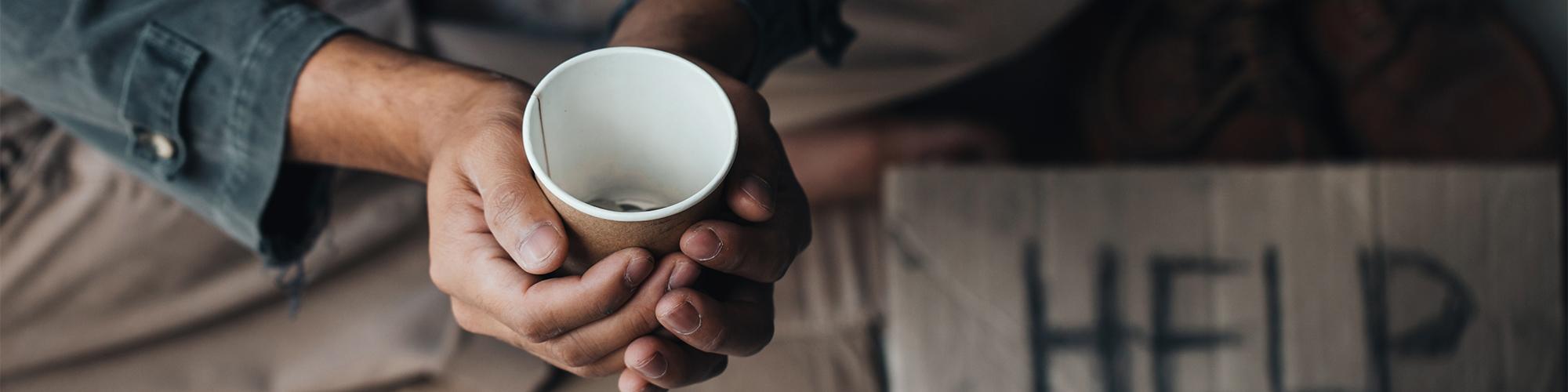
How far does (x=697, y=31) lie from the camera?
→ 624 millimetres

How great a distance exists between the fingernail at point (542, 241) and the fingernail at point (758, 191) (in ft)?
0.30

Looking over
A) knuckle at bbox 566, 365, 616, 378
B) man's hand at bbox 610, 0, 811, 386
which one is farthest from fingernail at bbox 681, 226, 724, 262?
knuckle at bbox 566, 365, 616, 378

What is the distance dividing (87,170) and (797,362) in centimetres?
72

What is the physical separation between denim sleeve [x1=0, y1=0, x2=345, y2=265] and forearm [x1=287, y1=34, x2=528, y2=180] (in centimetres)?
1

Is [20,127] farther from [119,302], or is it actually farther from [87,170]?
[119,302]

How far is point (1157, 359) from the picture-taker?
3.29 feet

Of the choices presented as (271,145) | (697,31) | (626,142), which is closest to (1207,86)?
(697,31)

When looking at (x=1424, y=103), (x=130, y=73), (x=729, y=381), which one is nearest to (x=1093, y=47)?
(x=1424, y=103)

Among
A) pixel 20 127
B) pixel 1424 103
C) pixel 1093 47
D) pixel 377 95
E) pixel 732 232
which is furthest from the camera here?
pixel 1093 47

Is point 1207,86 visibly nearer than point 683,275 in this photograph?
No

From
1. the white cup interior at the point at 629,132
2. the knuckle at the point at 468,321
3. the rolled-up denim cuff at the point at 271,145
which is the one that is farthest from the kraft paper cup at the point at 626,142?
the rolled-up denim cuff at the point at 271,145

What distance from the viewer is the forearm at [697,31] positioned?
606 millimetres

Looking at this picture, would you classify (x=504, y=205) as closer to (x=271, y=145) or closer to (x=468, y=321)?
(x=468, y=321)

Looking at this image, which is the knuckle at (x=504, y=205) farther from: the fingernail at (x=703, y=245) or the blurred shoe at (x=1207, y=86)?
the blurred shoe at (x=1207, y=86)
